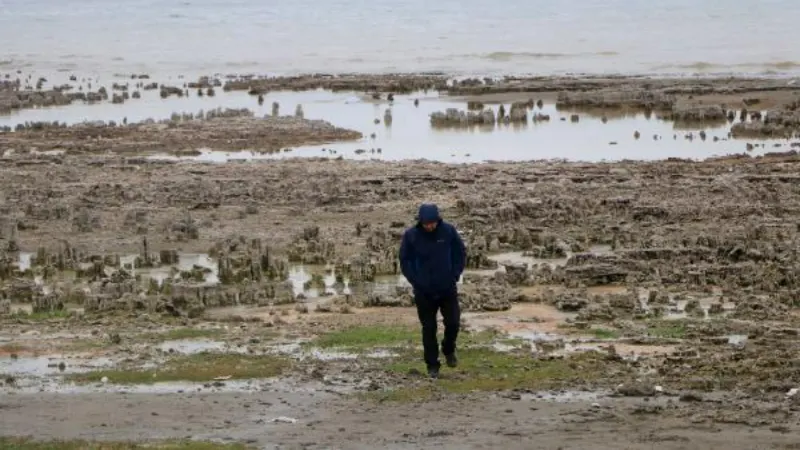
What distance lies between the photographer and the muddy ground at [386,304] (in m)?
13.0

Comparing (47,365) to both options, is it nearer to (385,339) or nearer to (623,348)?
(385,339)

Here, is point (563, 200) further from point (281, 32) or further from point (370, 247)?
point (281, 32)

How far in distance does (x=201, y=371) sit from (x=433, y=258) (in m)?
2.92

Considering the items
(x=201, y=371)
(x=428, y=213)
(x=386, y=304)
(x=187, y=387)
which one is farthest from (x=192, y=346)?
(x=428, y=213)

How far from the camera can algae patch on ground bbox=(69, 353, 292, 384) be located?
590 inches

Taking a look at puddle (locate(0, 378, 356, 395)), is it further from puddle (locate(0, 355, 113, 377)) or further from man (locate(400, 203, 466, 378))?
man (locate(400, 203, 466, 378))

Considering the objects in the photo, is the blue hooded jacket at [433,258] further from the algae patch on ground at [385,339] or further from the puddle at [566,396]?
the algae patch on ground at [385,339]

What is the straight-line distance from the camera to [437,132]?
39.4 m

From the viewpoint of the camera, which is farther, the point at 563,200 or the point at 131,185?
the point at 131,185

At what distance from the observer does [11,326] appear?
18219 mm

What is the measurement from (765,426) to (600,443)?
4.73 ft

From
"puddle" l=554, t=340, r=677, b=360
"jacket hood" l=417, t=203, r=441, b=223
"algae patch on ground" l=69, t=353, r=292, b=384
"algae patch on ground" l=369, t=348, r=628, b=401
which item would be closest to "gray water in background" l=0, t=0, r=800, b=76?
"puddle" l=554, t=340, r=677, b=360

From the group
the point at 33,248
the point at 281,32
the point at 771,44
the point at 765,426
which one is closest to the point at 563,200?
the point at 33,248

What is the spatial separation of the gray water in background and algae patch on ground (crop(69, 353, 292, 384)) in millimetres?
43701
